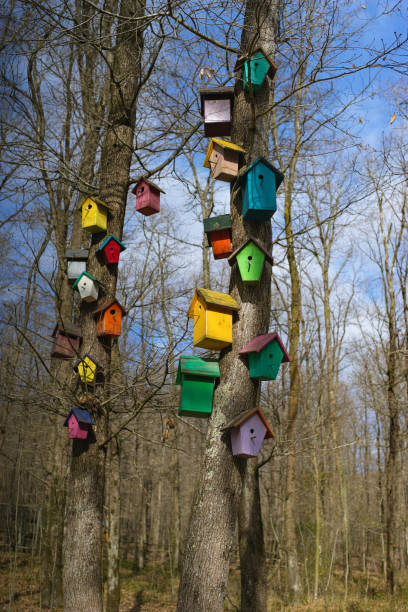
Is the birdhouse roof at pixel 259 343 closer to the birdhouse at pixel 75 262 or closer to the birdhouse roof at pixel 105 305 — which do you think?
the birdhouse roof at pixel 105 305

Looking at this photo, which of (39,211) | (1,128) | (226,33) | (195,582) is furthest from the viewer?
(39,211)

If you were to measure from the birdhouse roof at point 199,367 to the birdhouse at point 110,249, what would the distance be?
1873 mm

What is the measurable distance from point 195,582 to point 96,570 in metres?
1.63

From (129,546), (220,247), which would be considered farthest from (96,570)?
(129,546)

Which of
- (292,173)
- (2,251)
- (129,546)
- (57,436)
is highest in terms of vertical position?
(292,173)

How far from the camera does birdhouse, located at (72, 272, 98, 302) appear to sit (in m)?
4.63

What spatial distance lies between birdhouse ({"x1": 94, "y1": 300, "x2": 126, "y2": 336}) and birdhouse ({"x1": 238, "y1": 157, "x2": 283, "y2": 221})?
5.62ft

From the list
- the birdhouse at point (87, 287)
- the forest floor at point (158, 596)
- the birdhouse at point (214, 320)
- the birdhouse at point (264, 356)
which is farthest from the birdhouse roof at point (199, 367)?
the forest floor at point (158, 596)

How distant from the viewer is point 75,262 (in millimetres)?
5055

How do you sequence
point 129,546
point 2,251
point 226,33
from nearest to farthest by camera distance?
point 226,33
point 2,251
point 129,546

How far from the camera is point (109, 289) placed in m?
4.76

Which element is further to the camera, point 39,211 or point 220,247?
point 39,211

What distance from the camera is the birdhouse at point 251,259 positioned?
11.1 ft

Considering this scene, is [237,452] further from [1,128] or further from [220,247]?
[1,128]
